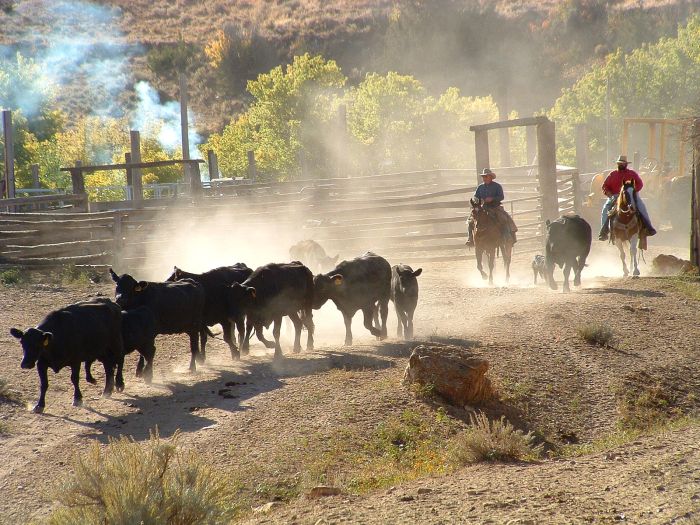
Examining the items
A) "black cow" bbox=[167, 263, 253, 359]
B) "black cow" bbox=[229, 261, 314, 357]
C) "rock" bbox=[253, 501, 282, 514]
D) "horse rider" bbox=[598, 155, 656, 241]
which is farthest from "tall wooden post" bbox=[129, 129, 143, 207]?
"rock" bbox=[253, 501, 282, 514]

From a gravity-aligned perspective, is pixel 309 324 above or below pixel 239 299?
below

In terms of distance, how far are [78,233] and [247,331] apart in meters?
11.3

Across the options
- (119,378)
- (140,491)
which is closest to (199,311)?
(119,378)

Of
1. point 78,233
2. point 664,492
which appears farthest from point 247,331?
point 78,233

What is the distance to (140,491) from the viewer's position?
6656mm

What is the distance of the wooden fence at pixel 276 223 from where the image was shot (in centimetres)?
2327

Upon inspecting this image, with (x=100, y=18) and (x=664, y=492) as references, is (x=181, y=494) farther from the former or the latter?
(x=100, y=18)

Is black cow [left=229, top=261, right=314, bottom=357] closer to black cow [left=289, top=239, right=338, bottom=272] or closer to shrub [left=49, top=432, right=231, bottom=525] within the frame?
black cow [left=289, top=239, right=338, bottom=272]

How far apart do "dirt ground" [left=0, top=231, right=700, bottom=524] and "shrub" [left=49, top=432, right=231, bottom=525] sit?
0.66m

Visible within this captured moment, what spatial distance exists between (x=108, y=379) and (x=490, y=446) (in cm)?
491

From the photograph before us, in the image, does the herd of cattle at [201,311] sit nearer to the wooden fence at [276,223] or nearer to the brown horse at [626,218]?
the brown horse at [626,218]

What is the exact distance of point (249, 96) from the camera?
99812 millimetres

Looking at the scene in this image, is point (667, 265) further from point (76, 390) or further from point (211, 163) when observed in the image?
point (211, 163)

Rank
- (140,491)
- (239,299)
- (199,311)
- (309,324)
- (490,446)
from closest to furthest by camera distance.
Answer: (140,491)
(490,446)
(199,311)
(239,299)
(309,324)
